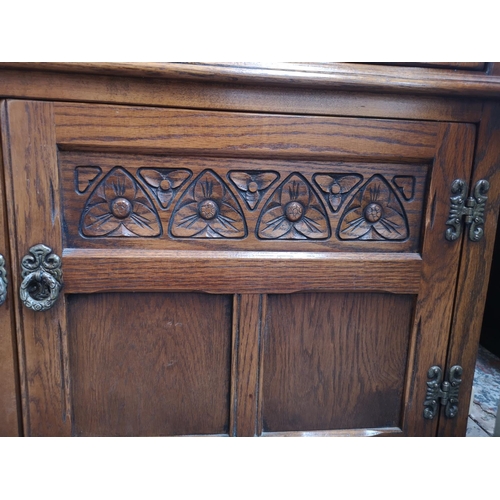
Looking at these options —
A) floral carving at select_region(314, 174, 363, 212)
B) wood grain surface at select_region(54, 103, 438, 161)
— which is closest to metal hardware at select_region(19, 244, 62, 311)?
wood grain surface at select_region(54, 103, 438, 161)

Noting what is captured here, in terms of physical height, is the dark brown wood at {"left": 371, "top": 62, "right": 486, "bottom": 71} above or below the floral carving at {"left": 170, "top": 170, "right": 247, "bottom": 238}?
above

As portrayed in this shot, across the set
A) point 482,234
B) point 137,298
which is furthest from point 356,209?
point 137,298

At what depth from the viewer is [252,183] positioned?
1.94ft

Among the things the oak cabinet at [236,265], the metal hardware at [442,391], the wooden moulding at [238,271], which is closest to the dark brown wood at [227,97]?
the oak cabinet at [236,265]

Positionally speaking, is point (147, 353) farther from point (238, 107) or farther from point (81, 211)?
point (238, 107)

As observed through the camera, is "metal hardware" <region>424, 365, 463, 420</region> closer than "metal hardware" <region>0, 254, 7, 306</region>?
No

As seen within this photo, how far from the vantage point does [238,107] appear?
1.83ft

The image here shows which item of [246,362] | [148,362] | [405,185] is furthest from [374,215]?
[148,362]

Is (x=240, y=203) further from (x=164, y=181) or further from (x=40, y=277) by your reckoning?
(x=40, y=277)

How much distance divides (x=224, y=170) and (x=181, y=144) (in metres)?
0.07

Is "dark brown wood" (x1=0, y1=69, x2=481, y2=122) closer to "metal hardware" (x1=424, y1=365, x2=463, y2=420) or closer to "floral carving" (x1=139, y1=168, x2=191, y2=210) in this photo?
"floral carving" (x1=139, y1=168, x2=191, y2=210)

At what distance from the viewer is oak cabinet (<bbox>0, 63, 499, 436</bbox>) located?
22.0 inches

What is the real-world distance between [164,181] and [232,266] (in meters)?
0.16

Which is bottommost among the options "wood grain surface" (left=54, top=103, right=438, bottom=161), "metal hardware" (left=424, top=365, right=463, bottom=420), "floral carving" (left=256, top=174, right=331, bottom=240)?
"metal hardware" (left=424, top=365, right=463, bottom=420)
